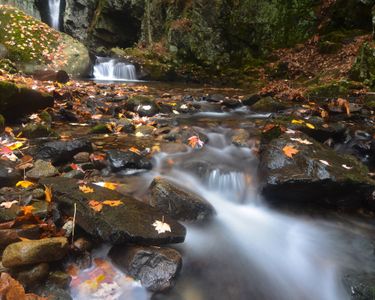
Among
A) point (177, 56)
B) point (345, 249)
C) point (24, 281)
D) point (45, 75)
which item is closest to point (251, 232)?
point (345, 249)

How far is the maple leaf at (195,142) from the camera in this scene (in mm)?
6179

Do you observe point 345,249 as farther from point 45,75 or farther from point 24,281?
point 45,75

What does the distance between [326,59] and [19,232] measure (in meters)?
13.1

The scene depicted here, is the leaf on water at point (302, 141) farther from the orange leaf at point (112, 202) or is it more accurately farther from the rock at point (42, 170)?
the rock at point (42, 170)

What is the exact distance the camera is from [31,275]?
2.79 m

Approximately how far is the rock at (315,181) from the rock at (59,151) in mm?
2781

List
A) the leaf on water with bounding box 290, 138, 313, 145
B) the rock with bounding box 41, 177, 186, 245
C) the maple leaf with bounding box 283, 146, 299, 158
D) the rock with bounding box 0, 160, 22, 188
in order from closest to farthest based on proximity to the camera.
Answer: the rock with bounding box 41, 177, 186, 245, the rock with bounding box 0, 160, 22, 188, the maple leaf with bounding box 283, 146, 299, 158, the leaf on water with bounding box 290, 138, 313, 145

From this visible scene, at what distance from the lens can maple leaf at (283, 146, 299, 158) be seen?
15.5ft

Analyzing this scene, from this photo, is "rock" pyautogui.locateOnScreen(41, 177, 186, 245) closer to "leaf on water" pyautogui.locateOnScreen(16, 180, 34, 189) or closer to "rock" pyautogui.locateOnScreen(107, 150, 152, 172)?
"leaf on water" pyautogui.locateOnScreen(16, 180, 34, 189)

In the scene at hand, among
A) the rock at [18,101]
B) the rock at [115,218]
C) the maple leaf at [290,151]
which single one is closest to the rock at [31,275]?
the rock at [115,218]

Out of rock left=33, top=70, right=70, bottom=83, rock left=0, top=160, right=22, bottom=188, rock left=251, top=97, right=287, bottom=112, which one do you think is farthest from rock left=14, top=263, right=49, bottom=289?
rock left=33, top=70, right=70, bottom=83

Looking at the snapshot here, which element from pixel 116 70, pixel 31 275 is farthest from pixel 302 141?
pixel 116 70

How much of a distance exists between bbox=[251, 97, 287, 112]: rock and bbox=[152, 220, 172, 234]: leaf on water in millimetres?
6240

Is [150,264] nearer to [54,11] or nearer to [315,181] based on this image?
[315,181]
